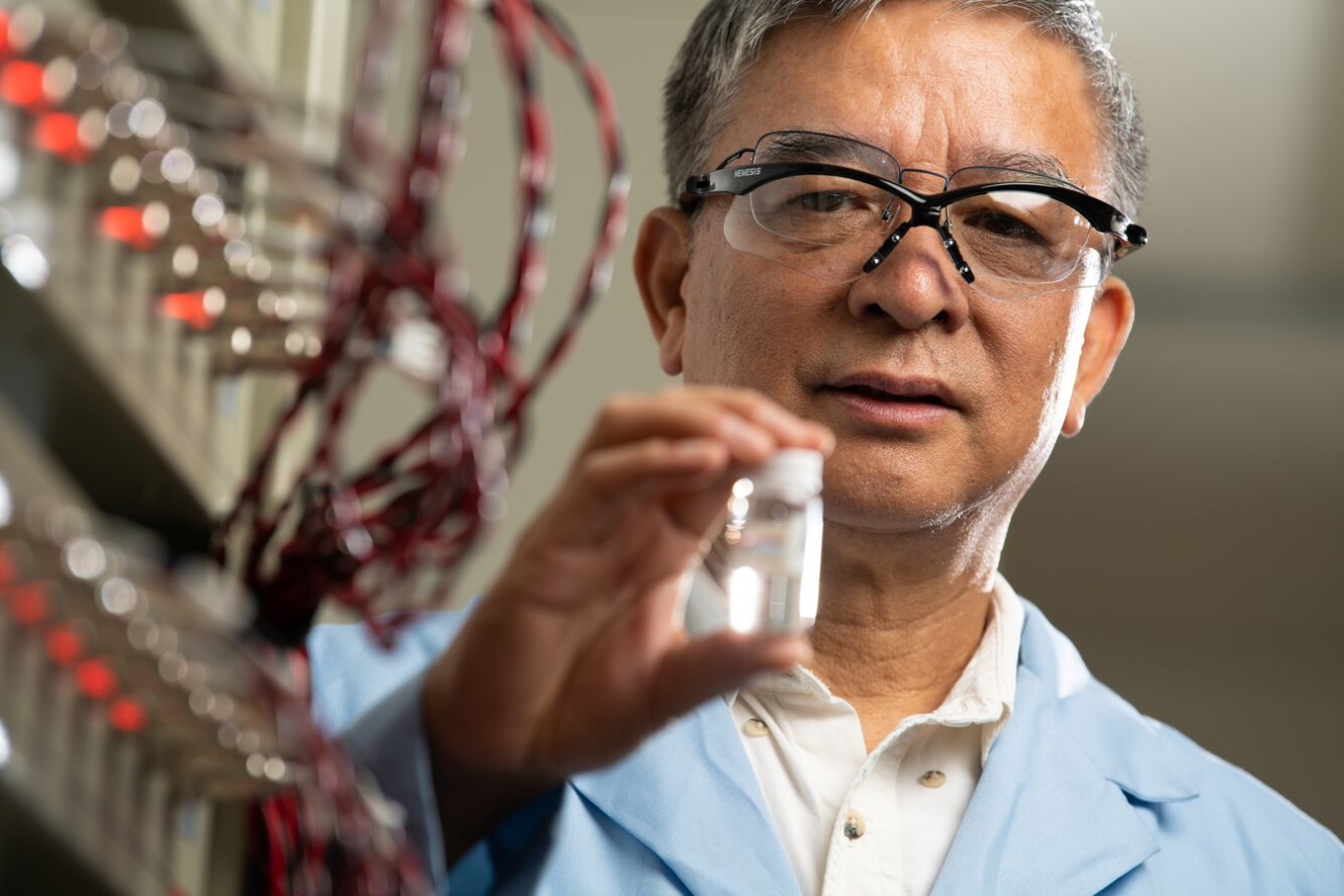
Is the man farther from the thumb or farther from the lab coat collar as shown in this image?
the thumb

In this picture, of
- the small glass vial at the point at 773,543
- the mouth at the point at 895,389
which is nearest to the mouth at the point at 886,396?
the mouth at the point at 895,389

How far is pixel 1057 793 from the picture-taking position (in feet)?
4.85

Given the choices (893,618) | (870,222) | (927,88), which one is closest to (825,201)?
(870,222)

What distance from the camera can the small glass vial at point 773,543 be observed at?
2.43 ft

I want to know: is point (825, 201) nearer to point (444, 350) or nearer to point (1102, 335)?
point (1102, 335)

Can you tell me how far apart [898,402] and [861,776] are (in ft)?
1.21

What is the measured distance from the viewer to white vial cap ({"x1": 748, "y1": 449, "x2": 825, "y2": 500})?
74 centimetres

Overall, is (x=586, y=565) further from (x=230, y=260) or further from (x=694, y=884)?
(x=694, y=884)

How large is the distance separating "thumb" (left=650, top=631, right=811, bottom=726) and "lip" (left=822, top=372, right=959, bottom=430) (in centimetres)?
63

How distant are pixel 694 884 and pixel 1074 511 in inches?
87.4

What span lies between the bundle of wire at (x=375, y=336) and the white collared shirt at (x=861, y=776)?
0.68 metres

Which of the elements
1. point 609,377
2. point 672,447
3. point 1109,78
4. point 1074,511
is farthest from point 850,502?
point 1074,511

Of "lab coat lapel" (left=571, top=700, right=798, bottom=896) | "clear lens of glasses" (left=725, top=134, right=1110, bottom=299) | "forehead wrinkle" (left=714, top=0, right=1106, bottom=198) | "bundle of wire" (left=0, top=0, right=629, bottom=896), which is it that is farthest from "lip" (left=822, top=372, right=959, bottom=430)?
"bundle of wire" (left=0, top=0, right=629, bottom=896)

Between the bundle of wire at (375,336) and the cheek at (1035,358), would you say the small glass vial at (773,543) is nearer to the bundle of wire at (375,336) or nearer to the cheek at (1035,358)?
the bundle of wire at (375,336)
